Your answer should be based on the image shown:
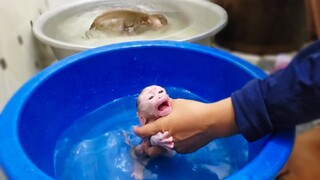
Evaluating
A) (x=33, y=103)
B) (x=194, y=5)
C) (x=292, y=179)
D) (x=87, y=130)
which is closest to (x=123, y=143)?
(x=87, y=130)

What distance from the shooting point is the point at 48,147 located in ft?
2.74

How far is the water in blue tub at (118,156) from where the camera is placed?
31.3 inches

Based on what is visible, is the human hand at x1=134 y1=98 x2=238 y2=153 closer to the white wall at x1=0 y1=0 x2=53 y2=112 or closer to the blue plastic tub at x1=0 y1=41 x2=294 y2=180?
the blue plastic tub at x1=0 y1=41 x2=294 y2=180

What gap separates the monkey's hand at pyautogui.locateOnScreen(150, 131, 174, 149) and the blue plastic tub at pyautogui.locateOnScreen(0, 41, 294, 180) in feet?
0.51

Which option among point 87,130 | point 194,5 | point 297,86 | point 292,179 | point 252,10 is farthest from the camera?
point 252,10

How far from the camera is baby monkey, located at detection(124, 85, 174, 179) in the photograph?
27.7 inches

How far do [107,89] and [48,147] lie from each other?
0.76 feet

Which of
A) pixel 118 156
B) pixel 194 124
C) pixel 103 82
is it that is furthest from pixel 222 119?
pixel 103 82

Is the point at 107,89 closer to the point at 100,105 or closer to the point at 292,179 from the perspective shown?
the point at 100,105

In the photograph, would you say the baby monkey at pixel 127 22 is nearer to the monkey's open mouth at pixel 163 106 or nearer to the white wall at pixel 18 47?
the white wall at pixel 18 47

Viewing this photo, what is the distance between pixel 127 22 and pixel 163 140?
1.99ft

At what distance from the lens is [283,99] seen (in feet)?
1.89

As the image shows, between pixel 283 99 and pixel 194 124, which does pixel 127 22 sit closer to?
pixel 194 124

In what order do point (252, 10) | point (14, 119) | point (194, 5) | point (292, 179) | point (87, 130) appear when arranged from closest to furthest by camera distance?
point (14, 119)
point (292, 179)
point (87, 130)
point (194, 5)
point (252, 10)
